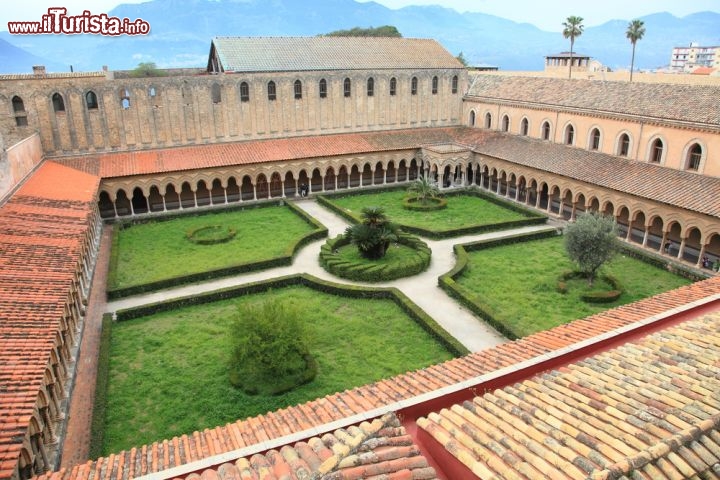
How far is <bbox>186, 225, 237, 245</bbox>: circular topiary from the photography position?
26.7m

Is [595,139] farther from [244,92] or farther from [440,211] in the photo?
[244,92]

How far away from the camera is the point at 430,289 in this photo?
21.7 meters

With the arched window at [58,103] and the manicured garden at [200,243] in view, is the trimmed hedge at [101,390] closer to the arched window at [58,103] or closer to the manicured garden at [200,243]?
the manicured garden at [200,243]

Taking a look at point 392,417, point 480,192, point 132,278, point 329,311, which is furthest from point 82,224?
point 480,192

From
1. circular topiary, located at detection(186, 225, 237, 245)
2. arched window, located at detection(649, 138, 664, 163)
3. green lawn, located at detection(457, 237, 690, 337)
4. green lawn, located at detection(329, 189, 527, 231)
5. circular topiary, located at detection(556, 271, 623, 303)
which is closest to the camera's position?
green lawn, located at detection(457, 237, 690, 337)

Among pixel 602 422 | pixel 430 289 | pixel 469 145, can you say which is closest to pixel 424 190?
pixel 469 145

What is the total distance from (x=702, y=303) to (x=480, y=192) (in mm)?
25055

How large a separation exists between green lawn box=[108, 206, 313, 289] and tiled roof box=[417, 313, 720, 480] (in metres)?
18.0

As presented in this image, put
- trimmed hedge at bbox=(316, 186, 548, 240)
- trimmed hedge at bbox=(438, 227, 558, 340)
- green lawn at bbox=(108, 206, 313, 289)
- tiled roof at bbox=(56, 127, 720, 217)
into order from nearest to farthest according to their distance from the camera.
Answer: trimmed hedge at bbox=(438, 227, 558, 340), green lawn at bbox=(108, 206, 313, 289), tiled roof at bbox=(56, 127, 720, 217), trimmed hedge at bbox=(316, 186, 548, 240)

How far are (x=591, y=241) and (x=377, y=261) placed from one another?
8962 millimetres

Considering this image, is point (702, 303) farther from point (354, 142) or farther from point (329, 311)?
point (354, 142)

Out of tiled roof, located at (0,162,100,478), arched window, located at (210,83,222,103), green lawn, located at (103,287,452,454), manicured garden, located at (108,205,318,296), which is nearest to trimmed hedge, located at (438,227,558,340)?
green lawn, located at (103,287,452,454)

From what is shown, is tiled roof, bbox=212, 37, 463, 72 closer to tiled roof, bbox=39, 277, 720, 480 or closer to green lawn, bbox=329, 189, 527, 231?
green lawn, bbox=329, 189, 527, 231

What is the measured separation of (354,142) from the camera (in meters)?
37.5
